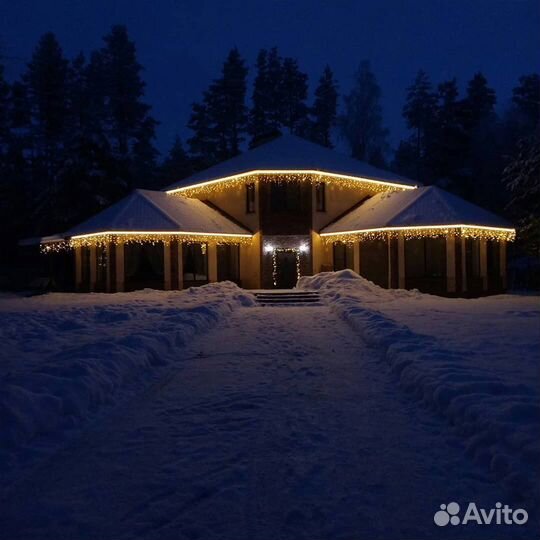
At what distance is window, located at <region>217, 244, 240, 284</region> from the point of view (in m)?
23.6

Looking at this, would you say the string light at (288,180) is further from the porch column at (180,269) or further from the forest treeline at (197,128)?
the forest treeline at (197,128)

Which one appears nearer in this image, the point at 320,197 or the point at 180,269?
the point at 180,269

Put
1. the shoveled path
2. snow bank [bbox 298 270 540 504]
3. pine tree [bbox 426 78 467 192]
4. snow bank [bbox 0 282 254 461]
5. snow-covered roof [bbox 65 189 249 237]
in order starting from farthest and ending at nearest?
pine tree [bbox 426 78 467 192] < snow-covered roof [bbox 65 189 249 237] < snow bank [bbox 0 282 254 461] < snow bank [bbox 298 270 540 504] < the shoveled path

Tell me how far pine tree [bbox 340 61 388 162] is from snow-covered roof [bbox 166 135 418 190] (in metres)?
24.5

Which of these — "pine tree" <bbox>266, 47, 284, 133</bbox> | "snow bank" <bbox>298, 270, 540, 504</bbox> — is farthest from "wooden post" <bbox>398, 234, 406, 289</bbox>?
"pine tree" <bbox>266, 47, 284, 133</bbox>

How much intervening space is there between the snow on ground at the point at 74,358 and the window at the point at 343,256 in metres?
A: 9.31

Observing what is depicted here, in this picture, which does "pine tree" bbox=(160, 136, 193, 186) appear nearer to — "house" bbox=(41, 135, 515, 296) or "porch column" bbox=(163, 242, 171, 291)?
"house" bbox=(41, 135, 515, 296)

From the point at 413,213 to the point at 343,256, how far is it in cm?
388

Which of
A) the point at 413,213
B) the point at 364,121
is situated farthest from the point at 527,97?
the point at 413,213

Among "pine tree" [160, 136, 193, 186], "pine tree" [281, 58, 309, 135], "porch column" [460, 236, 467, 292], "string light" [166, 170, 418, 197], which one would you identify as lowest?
"porch column" [460, 236, 467, 292]

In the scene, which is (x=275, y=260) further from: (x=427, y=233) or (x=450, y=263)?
(x=450, y=263)

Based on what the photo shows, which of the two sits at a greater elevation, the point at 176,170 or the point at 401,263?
the point at 176,170

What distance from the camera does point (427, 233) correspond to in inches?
825

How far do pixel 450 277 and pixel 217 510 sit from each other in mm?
19482
